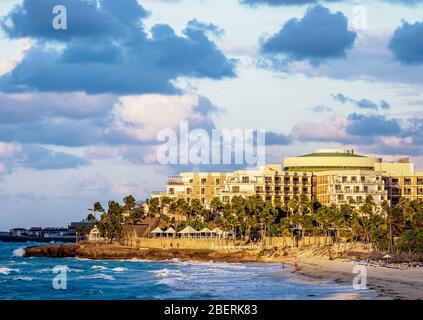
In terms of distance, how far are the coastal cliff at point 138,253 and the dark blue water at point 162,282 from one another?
9.92 meters

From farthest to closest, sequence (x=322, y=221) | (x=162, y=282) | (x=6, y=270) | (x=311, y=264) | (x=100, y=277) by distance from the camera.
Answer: (x=322, y=221)
(x=6, y=270)
(x=311, y=264)
(x=100, y=277)
(x=162, y=282)

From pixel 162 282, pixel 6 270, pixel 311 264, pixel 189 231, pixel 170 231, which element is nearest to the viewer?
pixel 162 282

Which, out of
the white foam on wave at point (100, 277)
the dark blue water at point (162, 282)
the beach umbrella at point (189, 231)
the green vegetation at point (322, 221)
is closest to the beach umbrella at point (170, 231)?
the green vegetation at point (322, 221)

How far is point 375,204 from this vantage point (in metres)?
188

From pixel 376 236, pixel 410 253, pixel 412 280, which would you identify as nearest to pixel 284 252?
pixel 376 236

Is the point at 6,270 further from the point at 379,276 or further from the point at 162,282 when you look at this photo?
the point at 379,276

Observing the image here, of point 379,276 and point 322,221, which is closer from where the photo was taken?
point 379,276

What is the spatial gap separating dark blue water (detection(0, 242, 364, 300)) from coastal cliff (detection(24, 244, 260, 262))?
9.92 m

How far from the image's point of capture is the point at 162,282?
115500 millimetres

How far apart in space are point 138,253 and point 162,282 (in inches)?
2540

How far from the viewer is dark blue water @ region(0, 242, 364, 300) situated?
323 feet

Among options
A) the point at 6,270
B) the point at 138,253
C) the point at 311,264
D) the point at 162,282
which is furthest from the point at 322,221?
the point at 162,282
